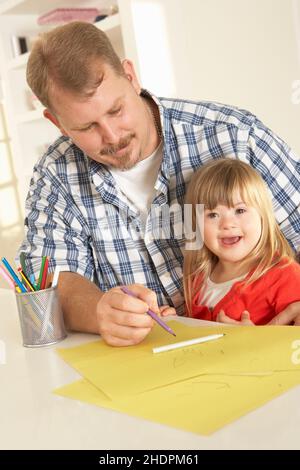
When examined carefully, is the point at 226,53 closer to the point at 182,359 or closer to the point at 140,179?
the point at 140,179

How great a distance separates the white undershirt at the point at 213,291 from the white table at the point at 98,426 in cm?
55

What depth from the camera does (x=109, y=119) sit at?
4.37 ft

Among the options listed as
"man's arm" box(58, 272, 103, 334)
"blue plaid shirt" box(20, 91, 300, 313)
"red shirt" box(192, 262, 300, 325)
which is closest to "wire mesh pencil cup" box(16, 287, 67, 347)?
"man's arm" box(58, 272, 103, 334)

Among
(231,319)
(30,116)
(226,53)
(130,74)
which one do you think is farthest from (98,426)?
(30,116)

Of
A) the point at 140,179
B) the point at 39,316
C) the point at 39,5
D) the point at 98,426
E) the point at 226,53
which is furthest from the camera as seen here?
the point at 39,5

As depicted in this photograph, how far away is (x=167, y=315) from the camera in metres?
1.24

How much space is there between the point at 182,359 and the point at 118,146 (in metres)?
0.63

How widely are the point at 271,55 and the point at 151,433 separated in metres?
2.07

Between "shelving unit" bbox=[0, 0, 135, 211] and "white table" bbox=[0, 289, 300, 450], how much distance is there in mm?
2920

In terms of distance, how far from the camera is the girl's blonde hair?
1348mm

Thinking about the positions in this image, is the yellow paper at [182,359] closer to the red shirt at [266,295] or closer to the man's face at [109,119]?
the red shirt at [266,295]

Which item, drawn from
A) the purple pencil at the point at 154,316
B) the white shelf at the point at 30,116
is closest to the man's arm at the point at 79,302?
the purple pencil at the point at 154,316

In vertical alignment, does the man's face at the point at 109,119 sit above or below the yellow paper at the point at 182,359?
above

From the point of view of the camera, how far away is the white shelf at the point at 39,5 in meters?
3.37
